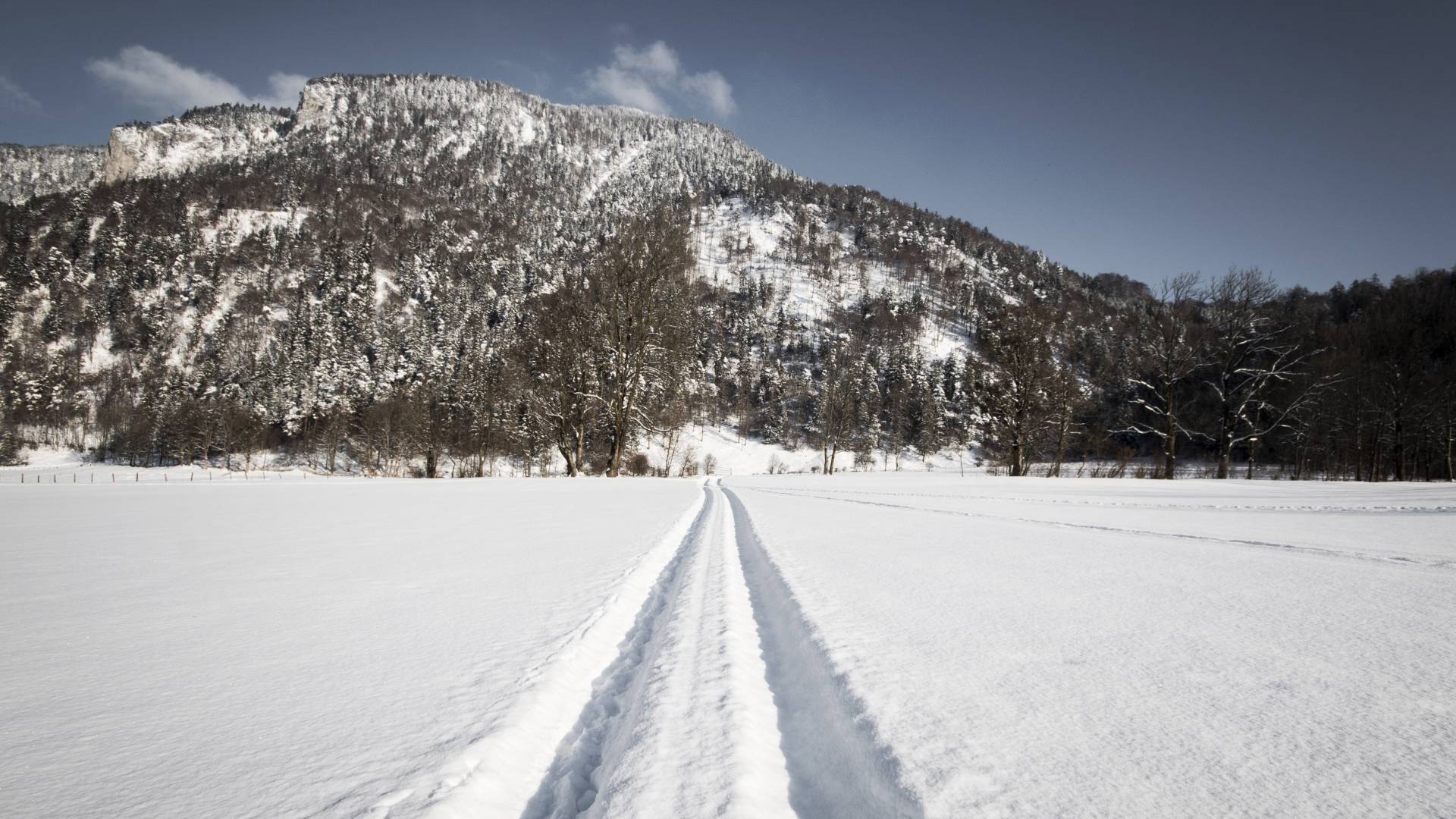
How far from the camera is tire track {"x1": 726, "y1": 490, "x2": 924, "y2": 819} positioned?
40.3 inches

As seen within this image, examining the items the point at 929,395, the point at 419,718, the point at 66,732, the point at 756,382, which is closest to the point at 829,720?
the point at 419,718

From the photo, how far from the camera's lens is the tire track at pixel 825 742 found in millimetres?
1024

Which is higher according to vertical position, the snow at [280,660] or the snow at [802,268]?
the snow at [802,268]

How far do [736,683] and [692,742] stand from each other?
1.25 ft

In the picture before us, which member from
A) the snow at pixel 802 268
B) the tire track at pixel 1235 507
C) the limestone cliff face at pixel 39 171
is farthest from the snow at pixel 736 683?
the limestone cliff face at pixel 39 171

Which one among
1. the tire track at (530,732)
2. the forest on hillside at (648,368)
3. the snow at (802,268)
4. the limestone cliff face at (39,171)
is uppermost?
the limestone cliff face at (39,171)

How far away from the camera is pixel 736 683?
165 cm

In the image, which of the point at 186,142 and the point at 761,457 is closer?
the point at 761,457

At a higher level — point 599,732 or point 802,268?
point 802,268

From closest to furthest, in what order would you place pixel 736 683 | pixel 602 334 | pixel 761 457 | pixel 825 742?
pixel 825 742
pixel 736 683
pixel 602 334
pixel 761 457

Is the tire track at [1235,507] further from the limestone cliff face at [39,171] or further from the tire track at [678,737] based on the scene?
the limestone cliff face at [39,171]

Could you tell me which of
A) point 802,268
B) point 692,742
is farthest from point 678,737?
point 802,268

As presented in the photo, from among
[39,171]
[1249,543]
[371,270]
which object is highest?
[39,171]

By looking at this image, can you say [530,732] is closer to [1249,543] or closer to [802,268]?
[1249,543]
